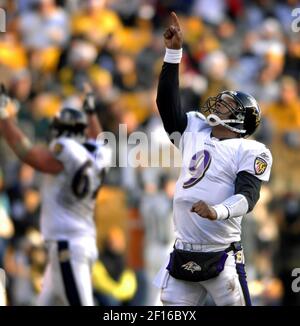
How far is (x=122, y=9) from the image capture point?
53.1 feet

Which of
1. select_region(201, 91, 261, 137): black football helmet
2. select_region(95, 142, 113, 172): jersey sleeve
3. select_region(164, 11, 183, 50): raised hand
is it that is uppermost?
select_region(164, 11, 183, 50): raised hand

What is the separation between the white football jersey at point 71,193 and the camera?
1012 centimetres

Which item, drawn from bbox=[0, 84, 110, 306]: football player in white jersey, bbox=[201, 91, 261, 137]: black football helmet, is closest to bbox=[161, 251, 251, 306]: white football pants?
bbox=[201, 91, 261, 137]: black football helmet

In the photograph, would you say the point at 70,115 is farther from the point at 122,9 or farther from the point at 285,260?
the point at 122,9

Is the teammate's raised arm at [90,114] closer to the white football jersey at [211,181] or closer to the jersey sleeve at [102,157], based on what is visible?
the jersey sleeve at [102,157]

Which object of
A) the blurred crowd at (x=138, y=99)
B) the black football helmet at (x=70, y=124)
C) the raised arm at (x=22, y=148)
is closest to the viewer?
the raised arm at (x=22, y=148)

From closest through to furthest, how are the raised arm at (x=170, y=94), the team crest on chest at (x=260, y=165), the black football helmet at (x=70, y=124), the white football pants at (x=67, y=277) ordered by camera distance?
A: the team crest on chest at (x=260, y=165), the raised arm at (x=170, y=94), the white football pants at (x=67, y=277), the black football helmet at (x=70, y=124)

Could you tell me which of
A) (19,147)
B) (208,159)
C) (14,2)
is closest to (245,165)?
(208,159)

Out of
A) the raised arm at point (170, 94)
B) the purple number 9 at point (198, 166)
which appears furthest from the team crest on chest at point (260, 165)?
the raised arm at point (170, 94)

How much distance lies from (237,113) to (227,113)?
0.06 meters

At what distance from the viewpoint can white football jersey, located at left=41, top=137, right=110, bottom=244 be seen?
10.1m

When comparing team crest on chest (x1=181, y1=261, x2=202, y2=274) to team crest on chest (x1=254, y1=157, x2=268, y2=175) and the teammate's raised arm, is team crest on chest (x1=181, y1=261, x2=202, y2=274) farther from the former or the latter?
the teammate's raised arm

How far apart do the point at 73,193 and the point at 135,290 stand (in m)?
2.54

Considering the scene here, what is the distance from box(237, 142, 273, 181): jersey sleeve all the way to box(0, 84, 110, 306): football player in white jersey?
7.88 ft
